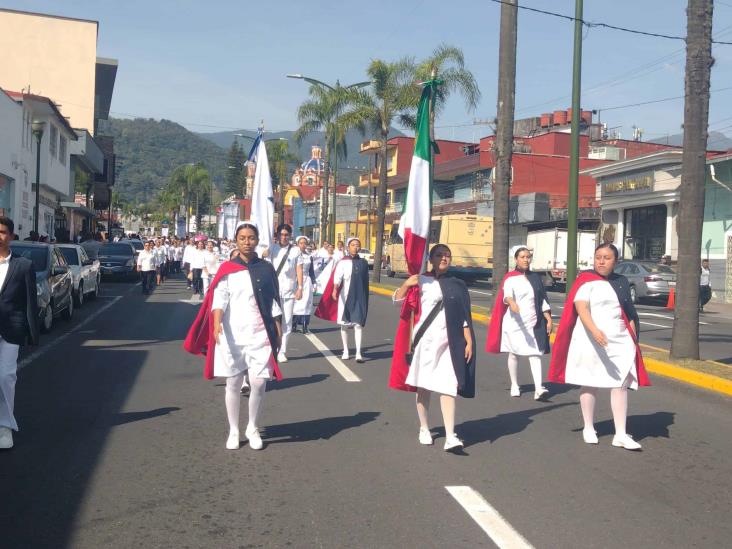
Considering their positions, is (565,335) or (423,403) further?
(565,335)

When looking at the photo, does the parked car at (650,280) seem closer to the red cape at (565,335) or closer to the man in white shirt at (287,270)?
the man in white shirt at (287,270)

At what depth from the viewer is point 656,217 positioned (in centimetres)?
3747

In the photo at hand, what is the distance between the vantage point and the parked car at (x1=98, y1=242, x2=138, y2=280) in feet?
106

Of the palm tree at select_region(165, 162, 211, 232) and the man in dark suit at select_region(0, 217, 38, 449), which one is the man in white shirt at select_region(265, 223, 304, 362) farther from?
the palm tree at select_region(165, 162, 211, 232)

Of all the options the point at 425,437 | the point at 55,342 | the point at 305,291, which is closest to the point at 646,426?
the point at 425,437

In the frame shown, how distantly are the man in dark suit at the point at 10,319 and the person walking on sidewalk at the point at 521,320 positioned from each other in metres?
4.94

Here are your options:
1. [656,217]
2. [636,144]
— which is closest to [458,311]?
[656,217]

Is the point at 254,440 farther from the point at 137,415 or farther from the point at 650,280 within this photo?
the point at 650,280

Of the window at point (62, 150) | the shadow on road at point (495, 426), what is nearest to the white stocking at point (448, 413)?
the shadow on road at point (495, 426)

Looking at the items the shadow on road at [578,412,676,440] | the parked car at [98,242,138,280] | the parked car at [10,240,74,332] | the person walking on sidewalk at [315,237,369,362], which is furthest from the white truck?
the shadow on road at [578,412,676,440]

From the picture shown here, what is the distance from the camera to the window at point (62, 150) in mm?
43656

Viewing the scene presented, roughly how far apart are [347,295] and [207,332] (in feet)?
18.8

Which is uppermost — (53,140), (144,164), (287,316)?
(144,164)

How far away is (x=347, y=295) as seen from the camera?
41.3 feet
